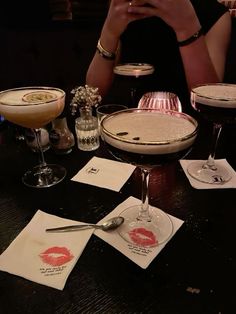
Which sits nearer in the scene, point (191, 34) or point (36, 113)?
point (36, 113)

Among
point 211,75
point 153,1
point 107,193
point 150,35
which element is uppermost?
point 153,1

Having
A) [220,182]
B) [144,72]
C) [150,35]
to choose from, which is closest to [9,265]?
[220,182]

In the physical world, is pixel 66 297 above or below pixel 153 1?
below

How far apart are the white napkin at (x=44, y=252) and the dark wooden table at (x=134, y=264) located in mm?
16

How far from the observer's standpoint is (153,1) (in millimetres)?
1415

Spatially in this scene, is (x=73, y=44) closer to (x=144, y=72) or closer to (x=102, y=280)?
(x=144, y=72)

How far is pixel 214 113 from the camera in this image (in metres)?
0.93

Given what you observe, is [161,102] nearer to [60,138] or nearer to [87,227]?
[60,138]

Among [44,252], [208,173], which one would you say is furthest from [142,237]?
[208,173]

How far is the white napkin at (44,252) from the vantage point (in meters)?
0.61

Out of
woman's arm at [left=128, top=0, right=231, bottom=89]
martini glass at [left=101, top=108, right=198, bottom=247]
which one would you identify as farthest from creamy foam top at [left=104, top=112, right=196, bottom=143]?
woman's arm at [left=128, top=0, right=231, bottom=89]

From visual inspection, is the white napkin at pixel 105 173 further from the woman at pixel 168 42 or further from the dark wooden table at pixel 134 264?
the woman at pixel 168 42

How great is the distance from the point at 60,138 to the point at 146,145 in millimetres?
579

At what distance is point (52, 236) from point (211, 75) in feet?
4.32
